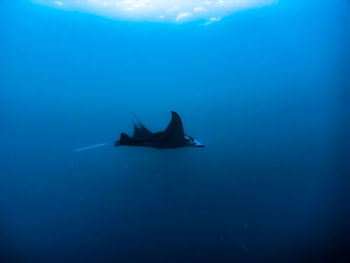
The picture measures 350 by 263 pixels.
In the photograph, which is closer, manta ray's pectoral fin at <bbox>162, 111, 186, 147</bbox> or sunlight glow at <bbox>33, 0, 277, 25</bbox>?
manta ray's pectoral fin at <bbox>162, 111, 186, 147</bbox>

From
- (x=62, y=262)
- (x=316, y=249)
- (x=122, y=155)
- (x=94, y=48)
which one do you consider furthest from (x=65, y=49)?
(x=316, y=249)

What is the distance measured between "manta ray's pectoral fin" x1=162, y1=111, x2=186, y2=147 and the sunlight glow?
9.55 ft

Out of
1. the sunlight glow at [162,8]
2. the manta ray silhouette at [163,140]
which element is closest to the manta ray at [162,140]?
the manta ray silhouette at [163,140]

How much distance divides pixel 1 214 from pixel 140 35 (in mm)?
4967

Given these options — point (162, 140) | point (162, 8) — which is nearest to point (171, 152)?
point (162, 140)

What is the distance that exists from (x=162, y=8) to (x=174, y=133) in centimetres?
328

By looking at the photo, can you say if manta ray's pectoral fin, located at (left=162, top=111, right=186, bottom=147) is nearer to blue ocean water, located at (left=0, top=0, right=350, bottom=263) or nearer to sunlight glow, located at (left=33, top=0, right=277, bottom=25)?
blue ocean water, located at (left=0, top=0, right=350, bottom=263)

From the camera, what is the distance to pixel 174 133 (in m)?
2.01

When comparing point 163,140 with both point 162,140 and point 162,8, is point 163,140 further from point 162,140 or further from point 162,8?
point 162,8

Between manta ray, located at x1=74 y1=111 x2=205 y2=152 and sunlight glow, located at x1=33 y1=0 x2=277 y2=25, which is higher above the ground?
sunlight glow, located at x1=33 y1=0 x2=277 y2=25

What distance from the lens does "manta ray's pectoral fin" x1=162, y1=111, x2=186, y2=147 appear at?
6.32 ft

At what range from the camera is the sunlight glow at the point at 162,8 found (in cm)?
326

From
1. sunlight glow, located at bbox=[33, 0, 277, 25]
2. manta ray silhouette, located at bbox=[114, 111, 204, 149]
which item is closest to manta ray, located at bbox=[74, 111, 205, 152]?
manta ray silhouette, located at bbox=[114, 111, 204, 149]

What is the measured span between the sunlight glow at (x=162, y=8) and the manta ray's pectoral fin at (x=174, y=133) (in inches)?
115
